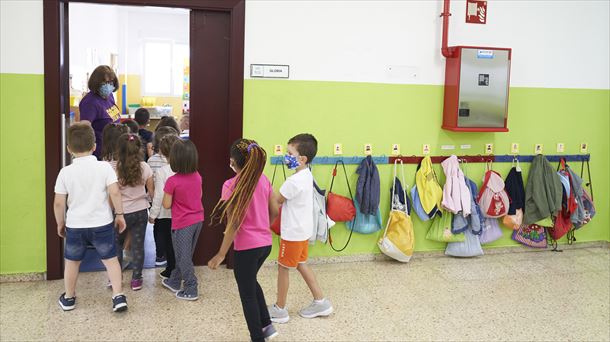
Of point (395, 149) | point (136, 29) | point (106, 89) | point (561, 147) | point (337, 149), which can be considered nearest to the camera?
point (106, 89)

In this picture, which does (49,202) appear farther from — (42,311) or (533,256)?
(533,256)

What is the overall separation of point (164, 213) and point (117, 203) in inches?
22.3

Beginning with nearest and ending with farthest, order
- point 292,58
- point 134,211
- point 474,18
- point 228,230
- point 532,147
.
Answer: point 228,230
point 134,211
point 292,58
point 474,18
point 532,147

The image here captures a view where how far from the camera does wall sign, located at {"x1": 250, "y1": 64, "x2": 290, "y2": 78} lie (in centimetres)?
402

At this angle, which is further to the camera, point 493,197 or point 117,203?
point 493,197

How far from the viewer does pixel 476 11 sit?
4.43 meters

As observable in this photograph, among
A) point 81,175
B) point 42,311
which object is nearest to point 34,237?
point 42,311

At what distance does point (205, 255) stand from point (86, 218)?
1227 mm

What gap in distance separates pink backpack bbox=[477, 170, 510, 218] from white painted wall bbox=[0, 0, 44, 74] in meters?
3.39

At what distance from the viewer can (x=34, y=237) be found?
3756mm

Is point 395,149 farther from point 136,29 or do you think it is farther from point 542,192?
point 136,29

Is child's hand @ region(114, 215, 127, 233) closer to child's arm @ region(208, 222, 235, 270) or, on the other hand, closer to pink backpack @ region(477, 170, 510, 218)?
child's arm @ region(208, 222, 235, 270)

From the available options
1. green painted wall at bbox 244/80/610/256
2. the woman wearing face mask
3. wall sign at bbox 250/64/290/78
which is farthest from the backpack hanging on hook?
the woman wearing face mask

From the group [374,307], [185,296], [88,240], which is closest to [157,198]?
[88,240]
